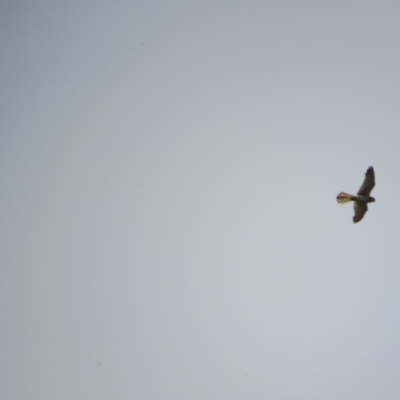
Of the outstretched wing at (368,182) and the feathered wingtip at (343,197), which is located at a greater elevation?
the outstretched wing at (368,182)

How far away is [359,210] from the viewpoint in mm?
10062

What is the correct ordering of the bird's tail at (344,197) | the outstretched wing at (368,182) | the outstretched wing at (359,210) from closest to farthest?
the bird's tail at (344,197)
the outstretched wing at (368,182)
the outstretched wing at (359,210)

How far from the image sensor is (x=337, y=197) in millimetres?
9555

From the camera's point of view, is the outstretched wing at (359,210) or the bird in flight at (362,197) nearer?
the bird in flight at (362,197)

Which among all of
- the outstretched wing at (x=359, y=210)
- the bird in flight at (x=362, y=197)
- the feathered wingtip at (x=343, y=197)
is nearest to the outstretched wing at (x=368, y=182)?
the bird in flight at (x=362, y=197)

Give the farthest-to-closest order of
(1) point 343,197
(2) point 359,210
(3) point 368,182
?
(2) point 359,210 < (3) point 368,182 < (1) point 343,197

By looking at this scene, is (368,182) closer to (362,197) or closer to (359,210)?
(362,197)

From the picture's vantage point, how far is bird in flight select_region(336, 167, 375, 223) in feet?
31.4

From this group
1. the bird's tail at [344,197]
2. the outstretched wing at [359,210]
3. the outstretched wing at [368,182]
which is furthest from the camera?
the outstretched wing at [359,210]

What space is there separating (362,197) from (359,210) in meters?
0.46

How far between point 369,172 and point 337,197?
4.32 feet

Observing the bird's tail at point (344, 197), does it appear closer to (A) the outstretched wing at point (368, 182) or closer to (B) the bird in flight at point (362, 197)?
(B) the bird in flight at point (362, 197)

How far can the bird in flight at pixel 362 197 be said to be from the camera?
9578 mm

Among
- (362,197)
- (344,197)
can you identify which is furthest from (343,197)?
(362,197)
